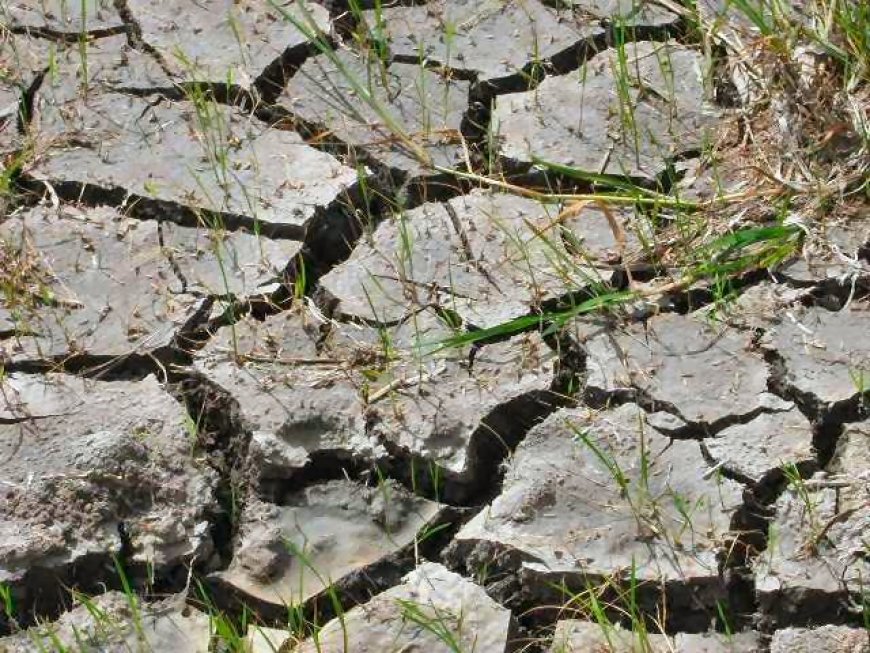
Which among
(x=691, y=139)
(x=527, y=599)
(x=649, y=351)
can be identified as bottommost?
(x=527, y=599)

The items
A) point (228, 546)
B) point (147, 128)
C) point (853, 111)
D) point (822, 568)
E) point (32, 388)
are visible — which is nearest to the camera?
point (822, 568)

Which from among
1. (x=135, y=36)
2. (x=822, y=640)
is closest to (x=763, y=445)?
(x=822, y=640)

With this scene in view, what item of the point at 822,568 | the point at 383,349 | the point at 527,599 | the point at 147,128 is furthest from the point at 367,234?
the point at 822,568

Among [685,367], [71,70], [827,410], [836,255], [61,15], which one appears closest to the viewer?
[827,410]

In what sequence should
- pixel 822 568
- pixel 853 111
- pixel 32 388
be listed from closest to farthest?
pixel 822 568, pixel 32 388, pixel 853 111

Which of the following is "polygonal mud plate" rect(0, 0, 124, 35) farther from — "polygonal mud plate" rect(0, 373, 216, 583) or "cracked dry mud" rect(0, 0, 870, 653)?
"polygonal mud plate" rect(0, 373, 216, 583)

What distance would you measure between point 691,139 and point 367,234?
632mm

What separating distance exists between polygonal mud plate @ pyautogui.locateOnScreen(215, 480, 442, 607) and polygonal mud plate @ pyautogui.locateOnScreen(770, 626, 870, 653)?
53 centimetres

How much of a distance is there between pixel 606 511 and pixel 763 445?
0.87ft

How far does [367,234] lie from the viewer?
293 centimetres

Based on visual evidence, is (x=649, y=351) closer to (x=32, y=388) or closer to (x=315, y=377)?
(x=315, y=377)

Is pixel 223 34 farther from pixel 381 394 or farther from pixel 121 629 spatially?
pixel 121 629

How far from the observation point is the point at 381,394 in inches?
103

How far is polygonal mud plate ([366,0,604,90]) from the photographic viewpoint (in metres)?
3.26
